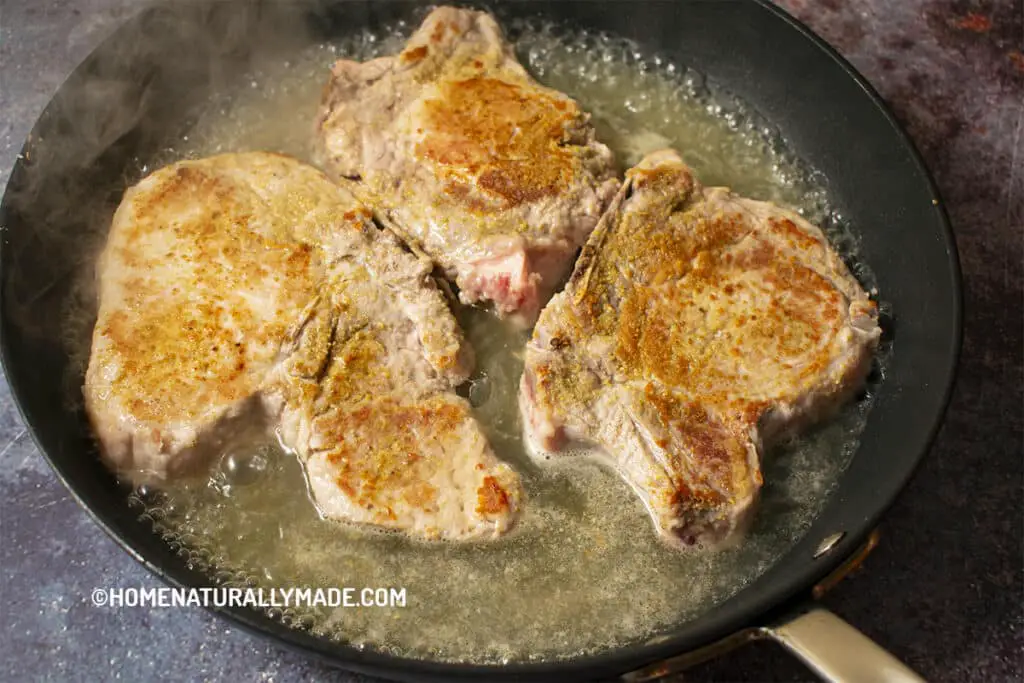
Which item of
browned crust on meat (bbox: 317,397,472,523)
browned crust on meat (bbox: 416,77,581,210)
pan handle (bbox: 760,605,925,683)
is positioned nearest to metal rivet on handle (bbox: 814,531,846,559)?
pan handle (bbox: 760,605,925,683)

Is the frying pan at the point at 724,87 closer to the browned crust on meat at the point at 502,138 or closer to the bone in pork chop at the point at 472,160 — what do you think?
the bone in pork chop at the point at 472,160

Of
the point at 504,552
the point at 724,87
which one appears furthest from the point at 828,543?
the point at 724,87

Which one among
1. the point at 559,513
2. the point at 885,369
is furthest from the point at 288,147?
the point at 885,369

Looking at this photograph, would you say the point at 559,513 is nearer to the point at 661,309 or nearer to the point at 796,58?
the point at 661,309

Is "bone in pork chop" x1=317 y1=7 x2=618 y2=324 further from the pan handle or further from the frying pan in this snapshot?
the pan handle

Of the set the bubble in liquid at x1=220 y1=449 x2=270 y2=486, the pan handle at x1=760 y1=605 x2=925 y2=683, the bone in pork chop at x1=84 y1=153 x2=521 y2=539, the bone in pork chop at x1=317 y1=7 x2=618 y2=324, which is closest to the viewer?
the pan handle at x1=760 y1=605 x2=925 y2=683

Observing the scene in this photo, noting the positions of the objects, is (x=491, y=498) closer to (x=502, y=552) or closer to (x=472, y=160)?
(x=502, y=552)
